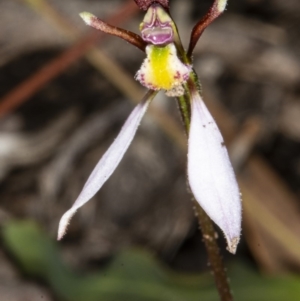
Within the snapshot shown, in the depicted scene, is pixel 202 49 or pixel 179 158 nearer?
pixel 179 158

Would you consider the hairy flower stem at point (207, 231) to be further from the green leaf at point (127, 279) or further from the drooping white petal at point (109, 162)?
the green leaf at point (127, 279)

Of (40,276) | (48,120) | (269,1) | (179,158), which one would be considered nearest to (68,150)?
(48,120)

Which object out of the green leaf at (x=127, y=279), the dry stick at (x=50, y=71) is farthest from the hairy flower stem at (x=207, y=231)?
the dry stick at (x=50, y=71)

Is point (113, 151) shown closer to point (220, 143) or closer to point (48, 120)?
point (220, 143)

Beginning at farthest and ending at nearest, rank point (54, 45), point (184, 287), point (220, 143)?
point (54, 45) → point (184, 287) → point (220, 143)

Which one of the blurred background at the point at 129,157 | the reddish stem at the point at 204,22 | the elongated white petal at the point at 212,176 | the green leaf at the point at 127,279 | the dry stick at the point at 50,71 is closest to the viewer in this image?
the elongated white petal at the point at 212,176

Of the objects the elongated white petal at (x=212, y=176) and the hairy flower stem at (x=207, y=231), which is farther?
the hairy flower stem at (x=207, y=231)

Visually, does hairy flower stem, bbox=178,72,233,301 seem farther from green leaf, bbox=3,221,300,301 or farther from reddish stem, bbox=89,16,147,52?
green leaf, bbox=3,221,300,301

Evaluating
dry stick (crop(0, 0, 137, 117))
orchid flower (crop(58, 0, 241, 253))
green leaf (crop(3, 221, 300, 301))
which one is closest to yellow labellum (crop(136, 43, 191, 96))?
orchid flower (crop(58, 0, 241, 253))
